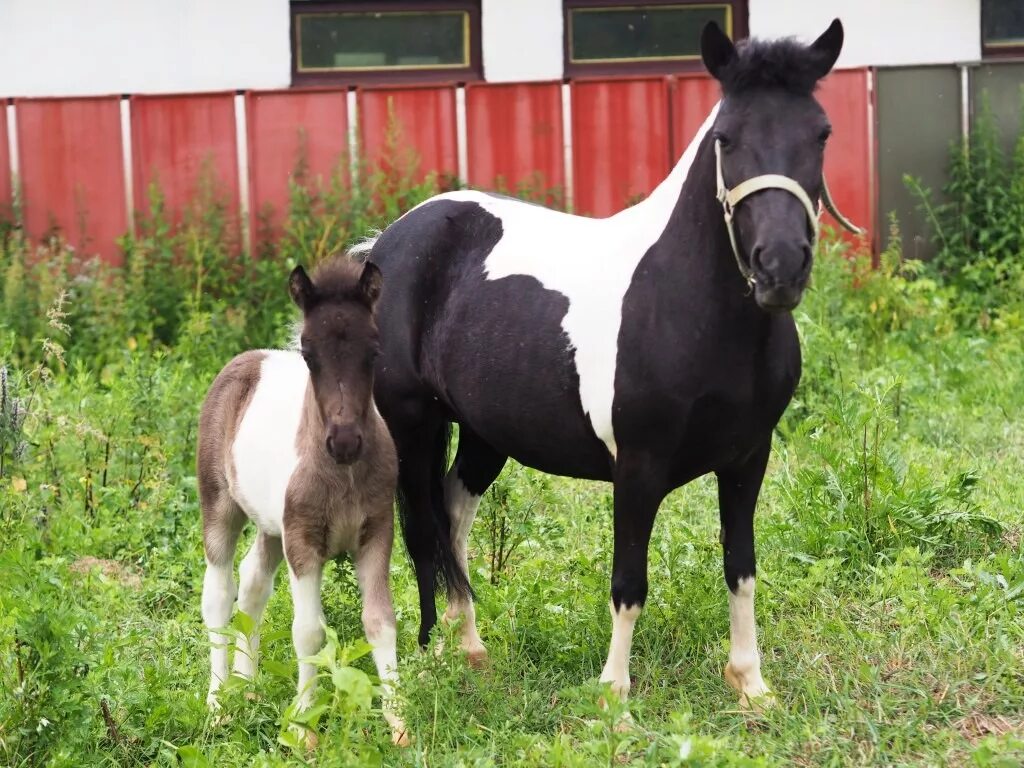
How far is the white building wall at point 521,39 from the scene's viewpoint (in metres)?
11.4

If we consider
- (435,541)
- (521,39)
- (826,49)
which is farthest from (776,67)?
(521,39)

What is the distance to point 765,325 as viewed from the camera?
420 cm

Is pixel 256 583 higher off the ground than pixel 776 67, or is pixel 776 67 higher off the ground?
pixel 776 67

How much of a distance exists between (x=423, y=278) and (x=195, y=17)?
22.7ft

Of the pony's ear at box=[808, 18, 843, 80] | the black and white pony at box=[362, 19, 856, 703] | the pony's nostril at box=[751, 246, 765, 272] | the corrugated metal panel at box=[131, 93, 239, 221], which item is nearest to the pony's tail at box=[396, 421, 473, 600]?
the black and white pony at box=[362, 19, 856, 703]

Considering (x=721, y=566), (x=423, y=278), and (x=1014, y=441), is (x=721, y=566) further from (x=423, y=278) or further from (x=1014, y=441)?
(x=1014, y=441)

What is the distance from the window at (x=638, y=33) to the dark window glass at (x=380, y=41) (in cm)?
94

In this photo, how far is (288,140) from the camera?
34.0 ft

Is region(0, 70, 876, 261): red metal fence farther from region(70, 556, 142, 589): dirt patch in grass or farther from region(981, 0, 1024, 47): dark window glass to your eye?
region(70, 556, 142, 589): dirt patch in grass

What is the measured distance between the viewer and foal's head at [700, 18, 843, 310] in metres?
3.89

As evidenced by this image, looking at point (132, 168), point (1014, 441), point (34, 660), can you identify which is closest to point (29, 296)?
point (132, 168)

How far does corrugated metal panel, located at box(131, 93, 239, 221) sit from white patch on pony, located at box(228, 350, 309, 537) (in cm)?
580

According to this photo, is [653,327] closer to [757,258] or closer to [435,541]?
[757,258]

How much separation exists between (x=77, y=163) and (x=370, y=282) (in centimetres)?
690
